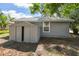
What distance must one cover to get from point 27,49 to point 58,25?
11.2 feet

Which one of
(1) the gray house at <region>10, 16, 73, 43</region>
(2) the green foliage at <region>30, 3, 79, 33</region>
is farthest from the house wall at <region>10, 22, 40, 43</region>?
(2) the green foliage at <region>30, 3, 79, 33</region>

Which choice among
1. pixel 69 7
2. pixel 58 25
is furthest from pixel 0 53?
pixel 58 25

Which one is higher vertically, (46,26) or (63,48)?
(46,26)

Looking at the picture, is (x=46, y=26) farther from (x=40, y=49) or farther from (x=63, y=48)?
(x=40, y=49)

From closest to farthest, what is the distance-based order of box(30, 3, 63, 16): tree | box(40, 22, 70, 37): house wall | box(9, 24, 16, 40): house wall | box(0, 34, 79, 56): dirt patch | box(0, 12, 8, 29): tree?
box(0, 34, 79, 56): dirt patch, box(0, 12, 8, 29): tree, box(30, 3, 63, 16): tree, box(9, 24, 16, 40): house wall, box(40, 22, 70, 37): house wall

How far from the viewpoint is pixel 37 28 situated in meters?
8.87

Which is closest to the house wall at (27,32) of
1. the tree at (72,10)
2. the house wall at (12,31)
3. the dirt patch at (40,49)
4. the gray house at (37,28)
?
the gray house at (37,28)

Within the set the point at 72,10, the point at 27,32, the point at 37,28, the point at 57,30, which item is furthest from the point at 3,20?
the point at 57,30

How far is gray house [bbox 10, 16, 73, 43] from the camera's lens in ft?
27.6

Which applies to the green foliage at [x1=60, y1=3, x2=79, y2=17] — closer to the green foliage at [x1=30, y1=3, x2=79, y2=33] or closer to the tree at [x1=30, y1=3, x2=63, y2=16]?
the green foliage at [x1=30, y1=3, x2=79, y2=33]

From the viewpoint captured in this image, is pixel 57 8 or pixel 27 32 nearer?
pixel 57 8

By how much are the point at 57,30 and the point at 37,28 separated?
1408 mm

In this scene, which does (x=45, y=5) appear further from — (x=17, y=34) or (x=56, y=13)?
(x=17, y=34)

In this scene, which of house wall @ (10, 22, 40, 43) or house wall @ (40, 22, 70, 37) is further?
house wall @ (40, 22, 70, 37)
